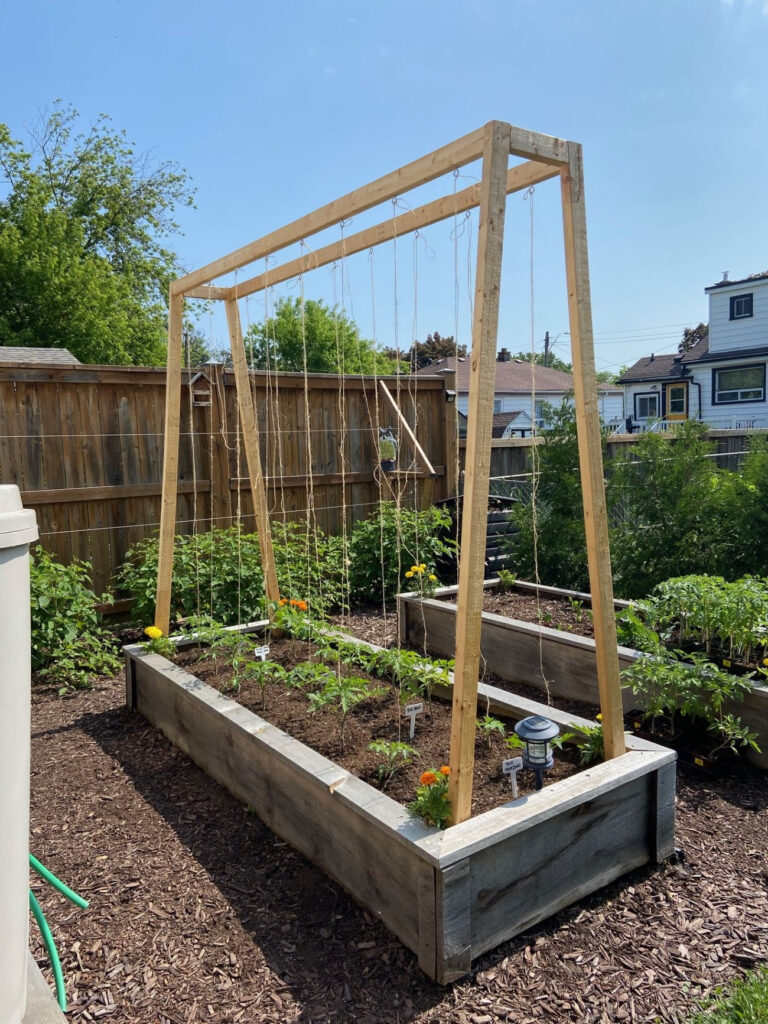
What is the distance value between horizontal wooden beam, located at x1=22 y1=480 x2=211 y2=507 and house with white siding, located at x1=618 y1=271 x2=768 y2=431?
1556cm

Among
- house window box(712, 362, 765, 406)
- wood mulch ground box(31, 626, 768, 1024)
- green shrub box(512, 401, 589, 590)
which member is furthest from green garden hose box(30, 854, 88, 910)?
house window box(712, 362, 765, 406)

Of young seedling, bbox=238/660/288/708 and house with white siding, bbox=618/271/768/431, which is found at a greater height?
house with white siding, bbox=618/271/768/431

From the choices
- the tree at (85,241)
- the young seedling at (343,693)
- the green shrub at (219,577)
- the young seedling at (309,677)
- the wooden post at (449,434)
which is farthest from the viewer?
the tree at (85,241)

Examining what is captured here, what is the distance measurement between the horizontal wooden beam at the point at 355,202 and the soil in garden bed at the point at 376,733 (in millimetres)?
2015

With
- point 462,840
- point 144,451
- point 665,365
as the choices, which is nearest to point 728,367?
point 665,365

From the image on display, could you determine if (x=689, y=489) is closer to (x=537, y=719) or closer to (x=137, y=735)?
(x=537, y=719)

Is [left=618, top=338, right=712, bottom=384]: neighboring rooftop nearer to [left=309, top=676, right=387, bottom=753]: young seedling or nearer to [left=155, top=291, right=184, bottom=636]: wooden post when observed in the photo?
[left=155, top=291, right=184, bottom=636]: wooden post

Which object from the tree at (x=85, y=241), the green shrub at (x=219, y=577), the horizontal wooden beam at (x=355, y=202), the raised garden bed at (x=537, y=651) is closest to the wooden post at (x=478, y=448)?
the horizontal wooden beam at (x=355, y=202)

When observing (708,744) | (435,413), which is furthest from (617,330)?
(708,744)

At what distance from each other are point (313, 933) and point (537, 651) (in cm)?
237

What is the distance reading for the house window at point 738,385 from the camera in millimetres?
19953

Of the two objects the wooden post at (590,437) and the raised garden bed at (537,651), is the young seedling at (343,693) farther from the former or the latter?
the wooden post at (590,437)

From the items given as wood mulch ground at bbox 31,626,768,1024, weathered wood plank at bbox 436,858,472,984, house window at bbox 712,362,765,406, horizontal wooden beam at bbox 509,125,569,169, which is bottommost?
wood mulch ground at bbox 31,626,768,1024

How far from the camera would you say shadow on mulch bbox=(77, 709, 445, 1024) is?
1952mm
